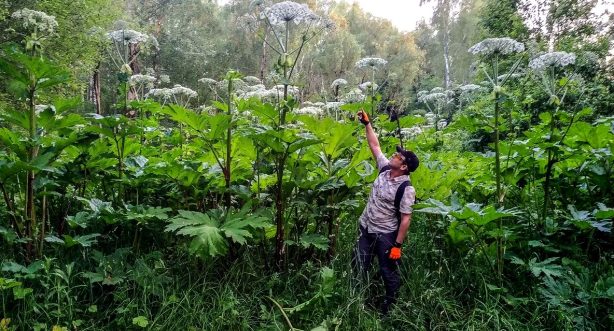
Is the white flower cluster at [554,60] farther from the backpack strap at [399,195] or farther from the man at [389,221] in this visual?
the backpack strap at [399,195]

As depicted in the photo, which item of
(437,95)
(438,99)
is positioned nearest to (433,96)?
(437,95)

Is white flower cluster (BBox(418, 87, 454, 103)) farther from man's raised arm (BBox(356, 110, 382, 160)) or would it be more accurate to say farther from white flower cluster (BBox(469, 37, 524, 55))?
white flower cluster (BBox(469, 37, 524, 55))

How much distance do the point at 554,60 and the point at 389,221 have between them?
2356mm

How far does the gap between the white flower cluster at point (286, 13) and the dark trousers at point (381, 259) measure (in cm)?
223

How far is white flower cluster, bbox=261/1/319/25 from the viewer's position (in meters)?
4.07

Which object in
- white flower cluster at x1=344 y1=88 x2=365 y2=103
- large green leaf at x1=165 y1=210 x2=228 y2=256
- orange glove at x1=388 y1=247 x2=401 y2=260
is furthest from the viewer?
white flower cluster at x1=344 y1=88 x2=365 y2=103

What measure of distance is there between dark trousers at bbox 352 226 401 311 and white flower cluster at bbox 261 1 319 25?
2226 mm

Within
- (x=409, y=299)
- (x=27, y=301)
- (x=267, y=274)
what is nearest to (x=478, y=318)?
(x=409, y=299)

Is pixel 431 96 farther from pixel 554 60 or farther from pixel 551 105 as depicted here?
pixel 551 105

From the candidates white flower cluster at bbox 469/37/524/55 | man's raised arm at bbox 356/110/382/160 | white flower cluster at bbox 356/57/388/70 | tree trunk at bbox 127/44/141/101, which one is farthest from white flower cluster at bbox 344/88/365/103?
white flower cluster at bbox 469/37/524/55

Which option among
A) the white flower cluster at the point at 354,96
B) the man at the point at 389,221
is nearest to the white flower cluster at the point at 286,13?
the man at the point at 389,221

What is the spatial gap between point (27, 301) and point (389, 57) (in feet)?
126

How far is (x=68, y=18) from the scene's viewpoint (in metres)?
15.0

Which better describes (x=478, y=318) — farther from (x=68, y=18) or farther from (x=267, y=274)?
(x=68, y=18)
